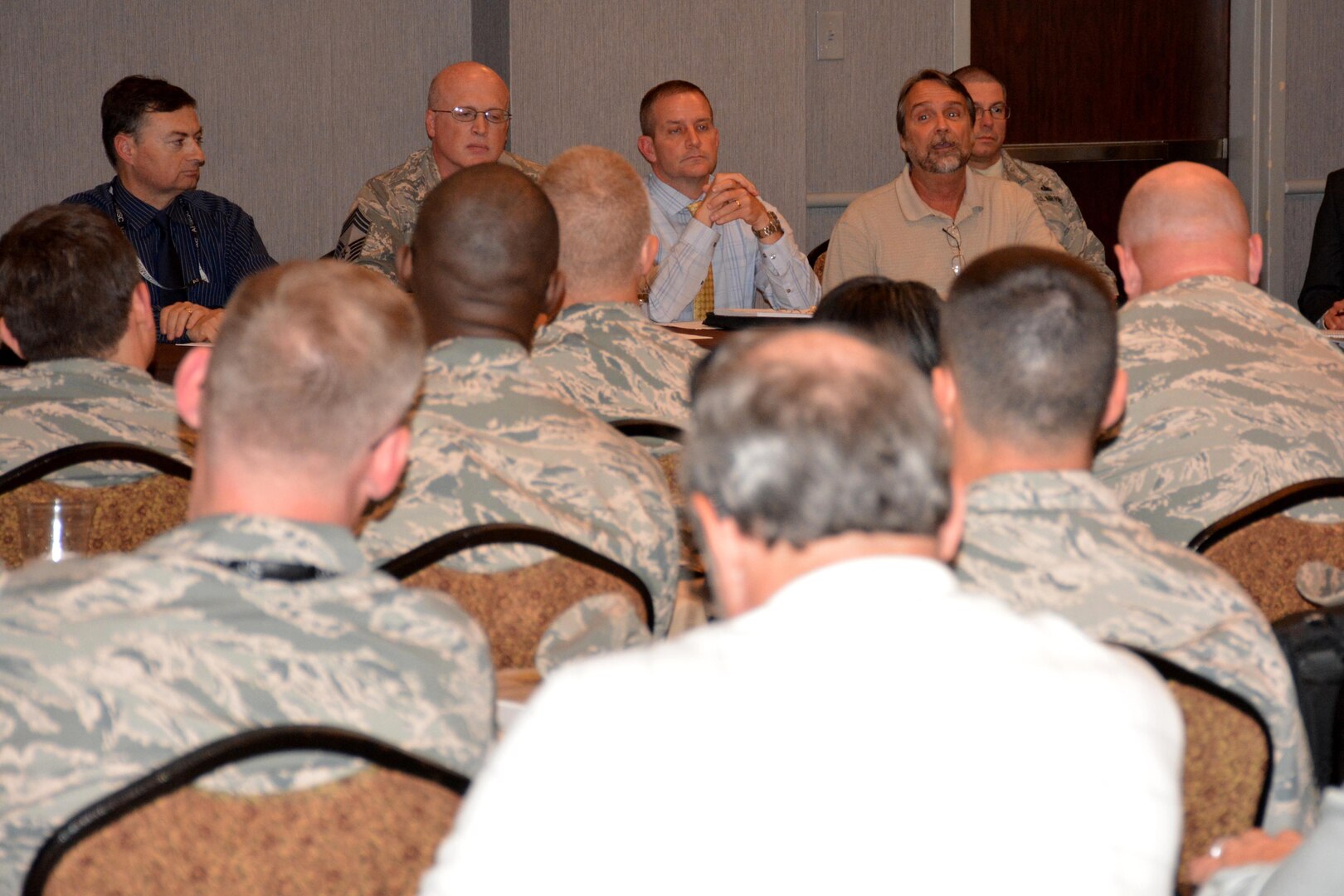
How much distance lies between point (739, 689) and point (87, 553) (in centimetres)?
124

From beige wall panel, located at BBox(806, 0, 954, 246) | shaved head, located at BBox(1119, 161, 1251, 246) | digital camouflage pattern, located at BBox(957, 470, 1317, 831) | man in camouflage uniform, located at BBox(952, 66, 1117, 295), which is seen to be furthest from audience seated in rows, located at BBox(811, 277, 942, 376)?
beige wall panel, located at BBox(806, 0, 954, 246)

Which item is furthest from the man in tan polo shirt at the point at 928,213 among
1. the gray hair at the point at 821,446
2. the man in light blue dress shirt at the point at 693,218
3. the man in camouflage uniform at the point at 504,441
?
the gray hair at the point at 821,446

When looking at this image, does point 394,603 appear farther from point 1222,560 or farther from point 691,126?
point 691,126

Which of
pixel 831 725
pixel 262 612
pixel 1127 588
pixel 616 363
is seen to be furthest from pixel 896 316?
pixel 831 725

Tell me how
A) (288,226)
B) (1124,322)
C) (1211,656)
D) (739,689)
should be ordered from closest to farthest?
1. (739,689)
2. (1211,656)
3. (1124,322)
4. (288,226)

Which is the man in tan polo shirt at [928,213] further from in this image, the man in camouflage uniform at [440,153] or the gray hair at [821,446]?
the gray hair at [821,446]

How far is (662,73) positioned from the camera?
5.68m

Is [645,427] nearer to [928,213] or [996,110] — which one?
[928,213]

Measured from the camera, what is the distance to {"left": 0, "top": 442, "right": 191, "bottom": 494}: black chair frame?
6.70 feet

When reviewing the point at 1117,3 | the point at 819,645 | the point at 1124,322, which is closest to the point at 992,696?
the point at 819,645

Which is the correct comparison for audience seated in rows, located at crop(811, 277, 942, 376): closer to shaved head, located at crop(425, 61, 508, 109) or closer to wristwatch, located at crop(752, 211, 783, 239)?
→ wristwatch, located at crop(752, 211, 783, 239)

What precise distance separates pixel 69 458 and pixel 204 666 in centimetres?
109

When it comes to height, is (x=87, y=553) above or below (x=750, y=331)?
below

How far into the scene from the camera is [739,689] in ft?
2.79
